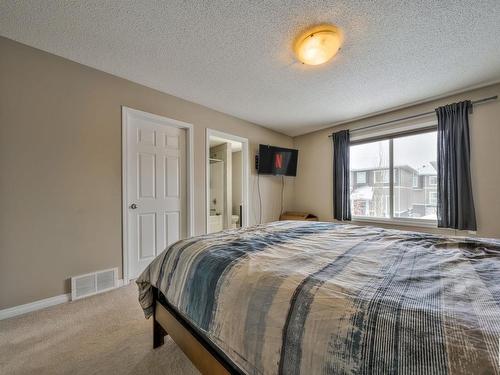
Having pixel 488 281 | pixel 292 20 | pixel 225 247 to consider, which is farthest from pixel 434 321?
pixel 292 20

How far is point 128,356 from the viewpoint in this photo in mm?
1388

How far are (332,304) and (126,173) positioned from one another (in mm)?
2551

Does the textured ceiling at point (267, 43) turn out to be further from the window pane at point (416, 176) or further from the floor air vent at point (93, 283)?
the floor air vent at point (93, 283)

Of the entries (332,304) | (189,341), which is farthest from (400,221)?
(189,341)

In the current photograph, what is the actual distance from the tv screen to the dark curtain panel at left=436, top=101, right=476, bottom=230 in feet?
7.58

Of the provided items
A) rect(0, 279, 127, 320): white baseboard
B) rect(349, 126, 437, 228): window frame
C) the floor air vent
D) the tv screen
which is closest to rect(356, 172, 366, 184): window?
rect(349, 126, 437, 228): window frame

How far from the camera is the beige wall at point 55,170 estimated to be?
6.01ft

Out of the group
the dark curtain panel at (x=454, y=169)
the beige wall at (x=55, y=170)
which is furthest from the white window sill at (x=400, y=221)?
the beige wall at (x=55, y=170)

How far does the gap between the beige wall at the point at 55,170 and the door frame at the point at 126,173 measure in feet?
0.19

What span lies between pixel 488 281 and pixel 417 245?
1.91ft

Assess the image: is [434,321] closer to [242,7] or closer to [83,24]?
[242,7]

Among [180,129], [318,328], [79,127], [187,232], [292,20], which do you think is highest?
[292,20]

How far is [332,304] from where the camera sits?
0.68m

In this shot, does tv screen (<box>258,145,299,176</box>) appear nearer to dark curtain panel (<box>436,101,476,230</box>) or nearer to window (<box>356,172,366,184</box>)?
window (<box>356,172,366,184</box>)
